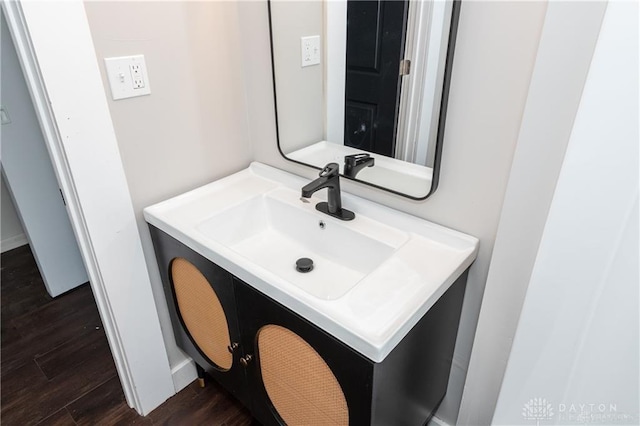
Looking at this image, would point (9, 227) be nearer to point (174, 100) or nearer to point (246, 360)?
point (174, 100)

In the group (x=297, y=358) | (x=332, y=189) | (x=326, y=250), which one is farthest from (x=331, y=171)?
(x=297, y=358)

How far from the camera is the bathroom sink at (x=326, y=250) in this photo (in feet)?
2.87

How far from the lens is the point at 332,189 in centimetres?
122

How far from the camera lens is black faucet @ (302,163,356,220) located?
46.3 inches

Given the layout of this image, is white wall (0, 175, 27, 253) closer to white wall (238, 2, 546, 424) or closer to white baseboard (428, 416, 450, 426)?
white wall (238, 2, 546, 424)

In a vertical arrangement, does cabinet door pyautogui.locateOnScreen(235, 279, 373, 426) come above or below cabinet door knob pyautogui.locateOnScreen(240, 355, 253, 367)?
above

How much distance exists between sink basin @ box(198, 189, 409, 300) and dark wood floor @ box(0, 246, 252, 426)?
27.8 inches

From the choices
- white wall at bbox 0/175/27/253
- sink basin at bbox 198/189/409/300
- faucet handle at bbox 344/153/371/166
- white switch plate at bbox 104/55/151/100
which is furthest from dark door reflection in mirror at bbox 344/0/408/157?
white wall at bbox 0/175/27/253

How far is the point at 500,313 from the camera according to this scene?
1.07m

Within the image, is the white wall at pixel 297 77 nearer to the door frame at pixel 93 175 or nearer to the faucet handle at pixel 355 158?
the faucet handle at pixel 355 158

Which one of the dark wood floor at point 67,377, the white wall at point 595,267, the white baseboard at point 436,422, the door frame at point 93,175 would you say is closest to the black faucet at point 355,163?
the white wall at point 595,267

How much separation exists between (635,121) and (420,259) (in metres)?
0.53

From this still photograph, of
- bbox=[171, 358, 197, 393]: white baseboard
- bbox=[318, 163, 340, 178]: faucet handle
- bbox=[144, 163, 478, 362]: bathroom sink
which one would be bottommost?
bbox=[171, 358, 197, 393]: white baseboard

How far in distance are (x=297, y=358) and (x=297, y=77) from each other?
0.88m
